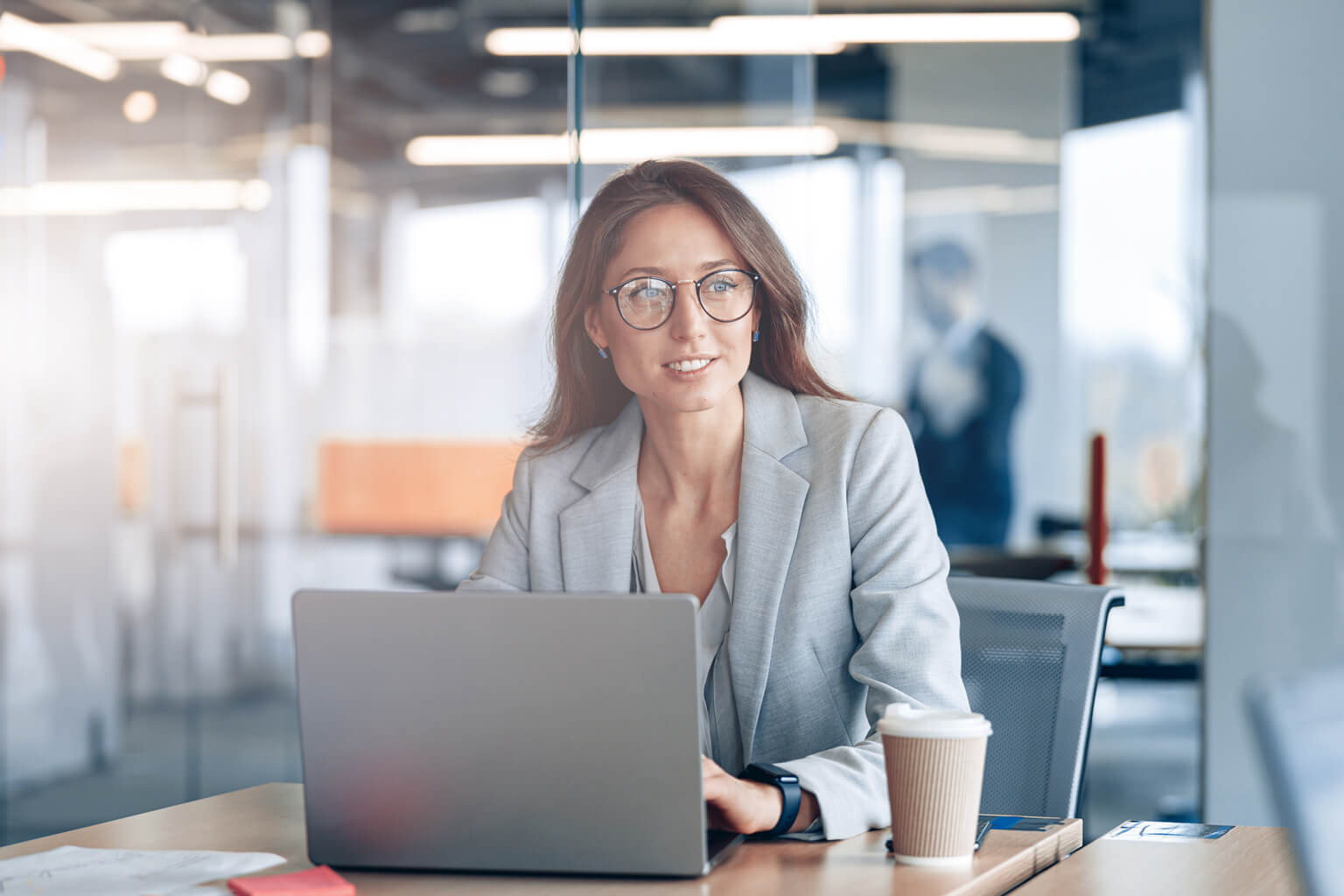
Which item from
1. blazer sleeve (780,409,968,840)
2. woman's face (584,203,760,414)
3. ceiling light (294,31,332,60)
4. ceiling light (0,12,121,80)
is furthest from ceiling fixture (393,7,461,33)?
blazer sleeve (780,409,968,840)

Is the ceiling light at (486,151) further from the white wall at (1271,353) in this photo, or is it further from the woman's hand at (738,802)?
the woman's hand at (738,802)

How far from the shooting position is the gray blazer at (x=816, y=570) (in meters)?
1.41

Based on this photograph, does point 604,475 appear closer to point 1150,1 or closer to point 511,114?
point 511,114

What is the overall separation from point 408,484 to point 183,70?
5.48ft

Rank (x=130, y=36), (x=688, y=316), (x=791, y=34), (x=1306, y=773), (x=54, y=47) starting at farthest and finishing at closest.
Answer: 1. (x=130, y=36)
2. (x=54, y=47)
3. (x=791, y=34)
4. (x=688, y=316)
5. (x=1306, y=773)

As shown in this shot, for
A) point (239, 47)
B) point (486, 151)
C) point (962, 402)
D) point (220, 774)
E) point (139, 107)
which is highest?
point (239, 47)

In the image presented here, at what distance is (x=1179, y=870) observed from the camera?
1.16m

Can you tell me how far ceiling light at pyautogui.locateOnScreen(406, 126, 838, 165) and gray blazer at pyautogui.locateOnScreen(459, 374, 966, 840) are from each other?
5.38 ft

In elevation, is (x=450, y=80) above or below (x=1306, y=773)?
above

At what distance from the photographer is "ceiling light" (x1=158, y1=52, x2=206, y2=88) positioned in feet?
14.9

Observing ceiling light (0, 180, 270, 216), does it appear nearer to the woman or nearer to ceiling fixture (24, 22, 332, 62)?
ceiling fixture (24, 22, 332, 62)

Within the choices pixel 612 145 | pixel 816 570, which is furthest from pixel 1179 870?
pixel 612 145

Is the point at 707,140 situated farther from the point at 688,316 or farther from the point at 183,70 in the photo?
the point at 688,316

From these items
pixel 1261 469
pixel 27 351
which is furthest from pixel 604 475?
pixel 27 351
